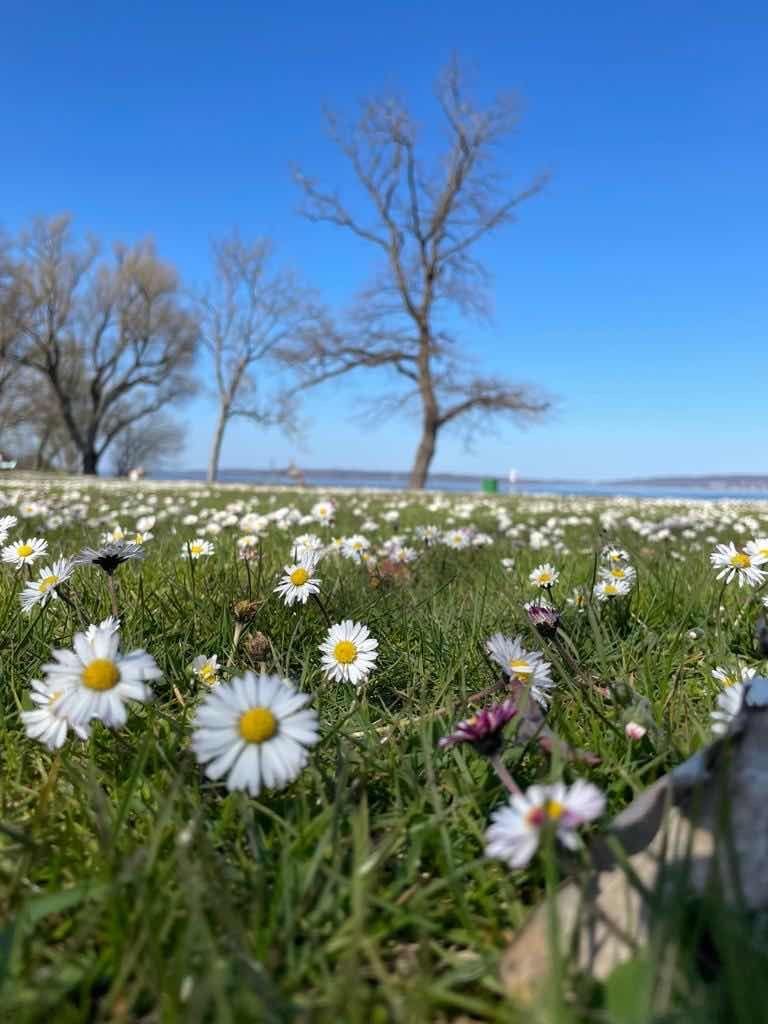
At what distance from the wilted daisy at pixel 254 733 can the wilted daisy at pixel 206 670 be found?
0.71 m

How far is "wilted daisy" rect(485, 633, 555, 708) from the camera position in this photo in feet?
5.22

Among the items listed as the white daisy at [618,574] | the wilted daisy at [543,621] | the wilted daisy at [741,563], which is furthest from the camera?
the white daisy at [618,574]

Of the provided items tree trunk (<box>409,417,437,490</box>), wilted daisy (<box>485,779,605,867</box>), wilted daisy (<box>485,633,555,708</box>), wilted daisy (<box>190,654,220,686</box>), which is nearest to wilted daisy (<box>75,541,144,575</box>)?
wilted daisy (<box>190,654,220,686</box>)

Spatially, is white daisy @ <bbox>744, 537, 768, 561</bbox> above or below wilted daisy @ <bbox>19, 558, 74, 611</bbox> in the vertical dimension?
above

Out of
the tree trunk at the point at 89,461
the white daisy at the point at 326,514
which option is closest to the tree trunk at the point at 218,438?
the tree trunk at the point at 89,461

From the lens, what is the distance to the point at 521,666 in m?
1.62

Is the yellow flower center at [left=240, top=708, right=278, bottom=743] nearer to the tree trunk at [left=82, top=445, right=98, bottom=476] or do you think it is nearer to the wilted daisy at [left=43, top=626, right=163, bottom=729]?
the wilted daisy at [left=43, top=626, right=163, bottom=729]

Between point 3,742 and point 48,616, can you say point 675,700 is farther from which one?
point 48,616

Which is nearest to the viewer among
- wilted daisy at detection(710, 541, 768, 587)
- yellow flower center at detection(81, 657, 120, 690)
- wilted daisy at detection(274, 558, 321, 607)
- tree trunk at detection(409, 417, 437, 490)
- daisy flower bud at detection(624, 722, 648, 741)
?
yellow flower center at detection(81, 657, 120, 690)

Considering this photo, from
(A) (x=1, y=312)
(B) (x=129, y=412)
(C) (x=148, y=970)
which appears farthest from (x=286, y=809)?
(B) (x=129, y=412)

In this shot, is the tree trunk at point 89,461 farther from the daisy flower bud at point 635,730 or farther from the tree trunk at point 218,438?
the daisy flower bud at point 635,730

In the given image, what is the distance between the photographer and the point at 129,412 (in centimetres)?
5300

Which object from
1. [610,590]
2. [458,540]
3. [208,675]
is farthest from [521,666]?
[458,540]

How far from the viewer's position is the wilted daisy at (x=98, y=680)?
47.5 inches
